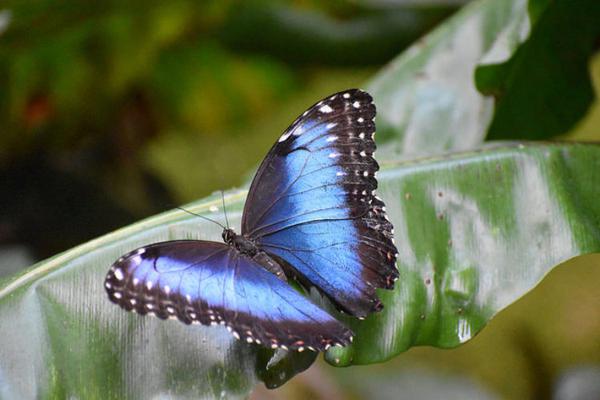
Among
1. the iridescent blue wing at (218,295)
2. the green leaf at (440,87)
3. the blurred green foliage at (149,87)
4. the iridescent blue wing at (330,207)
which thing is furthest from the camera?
the blurred green foliage at (149,87)

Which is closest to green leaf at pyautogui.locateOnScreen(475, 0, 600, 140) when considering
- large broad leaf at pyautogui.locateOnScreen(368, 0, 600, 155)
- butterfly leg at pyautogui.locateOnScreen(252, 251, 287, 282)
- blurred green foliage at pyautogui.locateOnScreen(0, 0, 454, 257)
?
large broad leaf at pyautogui.locateOnScreen(368, 0, 600, 155)

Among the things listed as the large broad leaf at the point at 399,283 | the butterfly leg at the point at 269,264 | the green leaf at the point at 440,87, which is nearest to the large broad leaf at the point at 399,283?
the large broad leaf at the point at 399,283

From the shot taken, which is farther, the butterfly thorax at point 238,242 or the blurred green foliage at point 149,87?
the blurred green foliage at point 149,87

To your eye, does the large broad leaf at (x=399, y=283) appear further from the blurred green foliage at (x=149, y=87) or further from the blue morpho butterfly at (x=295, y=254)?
the blurred green foliage at (x=149, y=87)

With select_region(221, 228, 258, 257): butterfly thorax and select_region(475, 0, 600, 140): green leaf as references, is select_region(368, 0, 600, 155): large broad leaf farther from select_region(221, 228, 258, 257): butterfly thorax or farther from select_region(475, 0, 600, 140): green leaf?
select_region(221, 228, 258, 257): butterfly thorax

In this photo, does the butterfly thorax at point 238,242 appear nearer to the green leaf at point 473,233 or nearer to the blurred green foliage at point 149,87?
the green leaf at point 473,233

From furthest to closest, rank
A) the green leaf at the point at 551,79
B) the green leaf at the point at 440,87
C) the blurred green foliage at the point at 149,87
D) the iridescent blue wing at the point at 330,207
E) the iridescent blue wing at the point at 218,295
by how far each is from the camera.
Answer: the blurred green foliage at the point at 149,87
the green leaf at the point at 440,87
the green leaf at the point at 551,79
the iridescent blue wing at the point at 330,207
the iridescent blue wing at the point at 218,295

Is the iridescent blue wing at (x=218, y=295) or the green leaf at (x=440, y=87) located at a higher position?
the green leaf at (x=440, y=87)

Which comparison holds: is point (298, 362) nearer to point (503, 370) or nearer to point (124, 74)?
point (124, 74)
